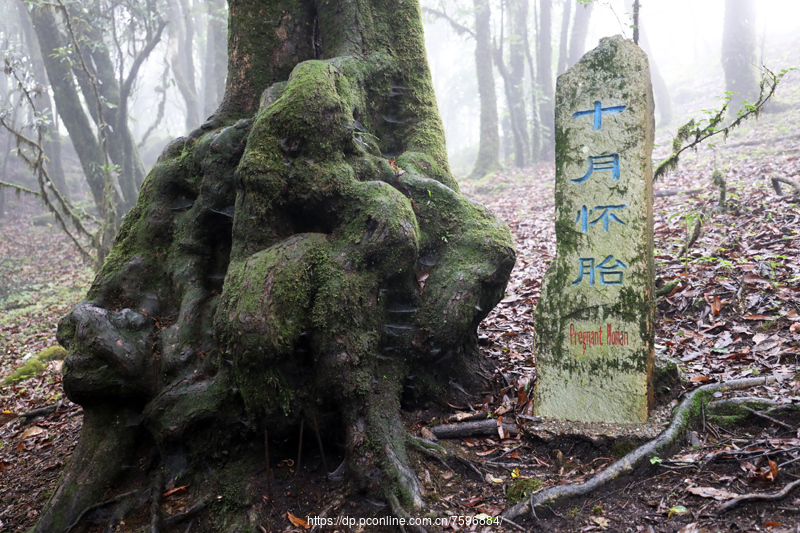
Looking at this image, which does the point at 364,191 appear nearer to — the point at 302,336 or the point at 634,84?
the point at 302,336

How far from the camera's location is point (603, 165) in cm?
361

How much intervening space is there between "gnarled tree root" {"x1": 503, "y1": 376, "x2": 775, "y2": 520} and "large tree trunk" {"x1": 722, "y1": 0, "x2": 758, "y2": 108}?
12964mm

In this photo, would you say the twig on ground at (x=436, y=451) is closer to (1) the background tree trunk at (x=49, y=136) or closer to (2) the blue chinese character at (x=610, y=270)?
(2) the blue chinese character at (x=610, y=270)

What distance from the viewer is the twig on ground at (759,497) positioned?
2.56 m

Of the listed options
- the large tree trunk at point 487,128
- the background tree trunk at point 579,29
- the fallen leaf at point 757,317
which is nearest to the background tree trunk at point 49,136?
the large tree trunk at point 487,128

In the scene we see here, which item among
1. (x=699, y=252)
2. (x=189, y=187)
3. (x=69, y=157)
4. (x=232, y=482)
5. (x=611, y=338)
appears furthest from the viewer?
(x=69, y=157)

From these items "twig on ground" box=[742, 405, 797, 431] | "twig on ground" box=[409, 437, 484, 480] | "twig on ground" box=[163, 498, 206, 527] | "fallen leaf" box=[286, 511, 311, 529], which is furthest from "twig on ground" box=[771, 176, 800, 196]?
"twig on ground" box=[163, 498, 206, 527]

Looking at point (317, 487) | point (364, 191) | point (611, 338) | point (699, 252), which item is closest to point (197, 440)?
point (317, 487)

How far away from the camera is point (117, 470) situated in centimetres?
353

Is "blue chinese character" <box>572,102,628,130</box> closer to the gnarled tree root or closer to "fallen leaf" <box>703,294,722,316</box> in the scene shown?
the gnarled tree root

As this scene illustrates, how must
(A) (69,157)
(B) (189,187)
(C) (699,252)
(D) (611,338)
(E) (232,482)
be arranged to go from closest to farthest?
(E) (232,482), (D) (611,338), (B) (189,187), (C) (699,252), (A) (69,157)

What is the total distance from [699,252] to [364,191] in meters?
4.43

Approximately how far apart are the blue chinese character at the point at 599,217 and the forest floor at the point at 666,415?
4.28ft

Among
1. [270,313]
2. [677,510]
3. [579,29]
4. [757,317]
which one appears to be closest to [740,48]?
[579,29]
